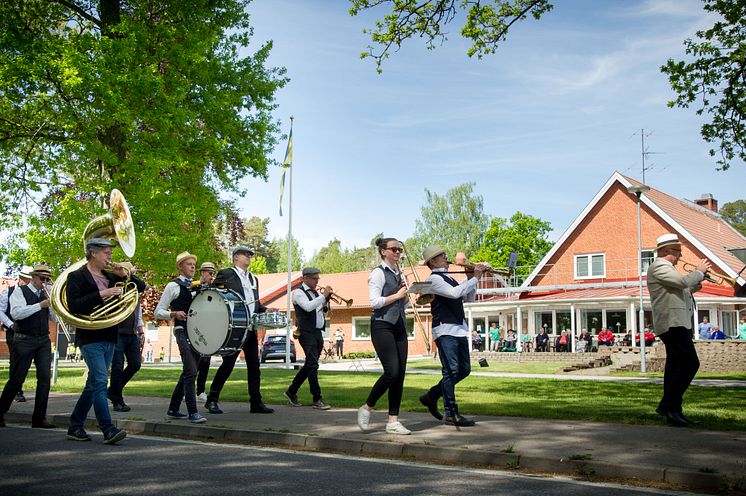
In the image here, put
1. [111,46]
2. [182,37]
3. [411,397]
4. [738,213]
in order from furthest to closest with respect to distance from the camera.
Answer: [738,213] → [182,37] → [111,46] → [411,397]

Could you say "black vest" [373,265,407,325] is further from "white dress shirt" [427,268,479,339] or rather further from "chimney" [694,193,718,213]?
"chimney" [694,193,718,213]

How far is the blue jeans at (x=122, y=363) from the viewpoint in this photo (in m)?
11.1

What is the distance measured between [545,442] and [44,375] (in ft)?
19.4

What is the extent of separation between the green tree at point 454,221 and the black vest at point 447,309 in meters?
63.3

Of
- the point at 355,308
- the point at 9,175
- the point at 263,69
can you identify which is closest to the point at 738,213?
the point at 355,308

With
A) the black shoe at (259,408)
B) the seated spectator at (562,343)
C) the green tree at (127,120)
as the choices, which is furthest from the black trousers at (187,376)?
the seated spectator at (562,343)

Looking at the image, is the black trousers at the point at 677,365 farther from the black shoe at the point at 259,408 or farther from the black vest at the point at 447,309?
the black shoe at the point at 259,408

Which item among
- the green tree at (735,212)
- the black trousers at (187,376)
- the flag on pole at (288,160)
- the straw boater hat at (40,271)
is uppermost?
the green tree at (735,212)

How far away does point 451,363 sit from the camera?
8609 millimetres

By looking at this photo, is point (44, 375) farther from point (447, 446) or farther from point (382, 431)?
point (447, 446)

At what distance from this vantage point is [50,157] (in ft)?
77.2

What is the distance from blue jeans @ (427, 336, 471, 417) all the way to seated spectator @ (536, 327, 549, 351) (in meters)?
30.3

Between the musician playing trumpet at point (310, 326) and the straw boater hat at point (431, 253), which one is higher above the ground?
the straw boater hat at point (431, 253)

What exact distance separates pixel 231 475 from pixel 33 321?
449 centimetres
